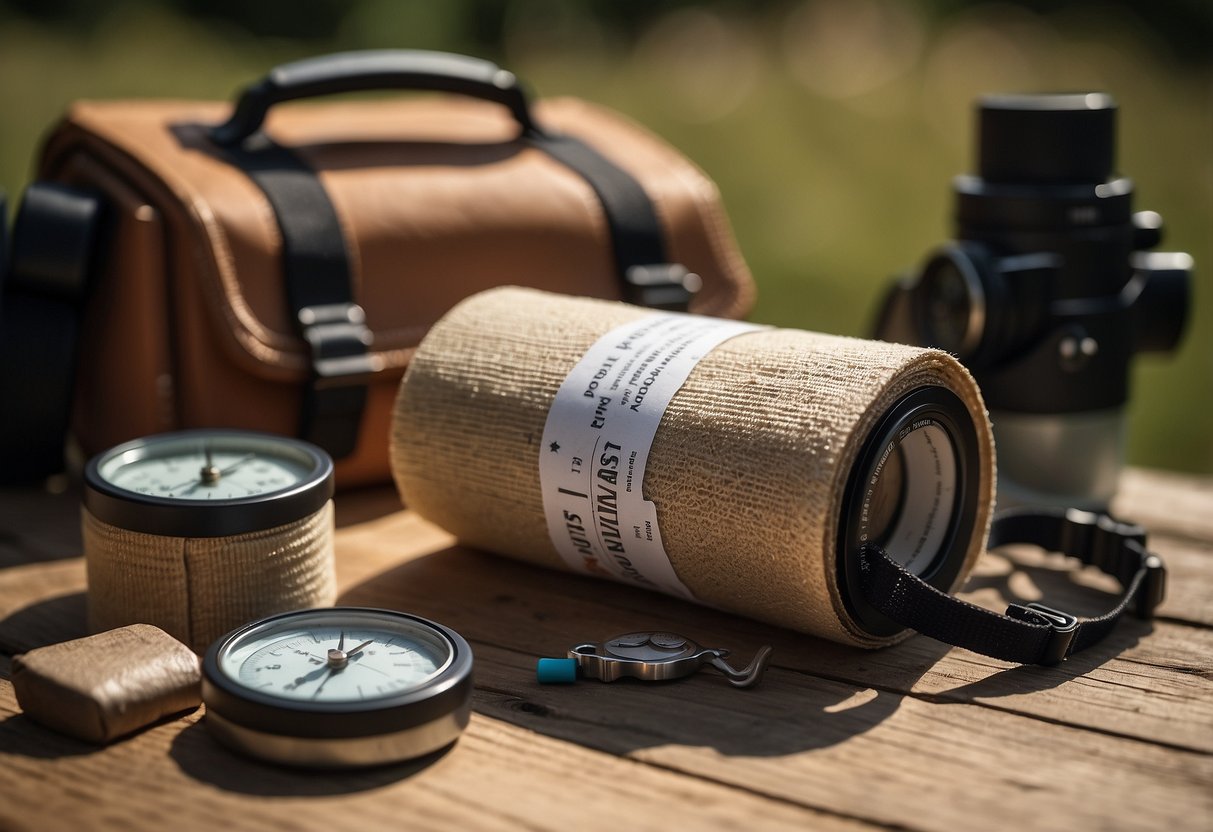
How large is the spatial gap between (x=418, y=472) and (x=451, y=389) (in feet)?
0.27

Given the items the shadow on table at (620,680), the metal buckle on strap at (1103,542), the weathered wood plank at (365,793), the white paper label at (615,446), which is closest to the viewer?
the weathered wood plank at (365,793)

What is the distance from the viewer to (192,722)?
921 millimetres

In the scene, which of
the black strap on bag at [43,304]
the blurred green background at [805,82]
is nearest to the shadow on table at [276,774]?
the black strap on bag at [43,304]

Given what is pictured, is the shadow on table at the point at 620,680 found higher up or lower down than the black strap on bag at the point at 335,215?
lower down

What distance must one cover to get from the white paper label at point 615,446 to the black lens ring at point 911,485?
14 cm

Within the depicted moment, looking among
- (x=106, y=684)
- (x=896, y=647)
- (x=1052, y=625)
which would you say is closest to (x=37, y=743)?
(x=106, y=684)

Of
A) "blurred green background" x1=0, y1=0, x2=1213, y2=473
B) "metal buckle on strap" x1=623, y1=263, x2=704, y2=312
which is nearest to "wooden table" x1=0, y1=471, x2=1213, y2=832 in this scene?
"metal buckle on strap" x1=623, y1=263, x2=704, y2=312

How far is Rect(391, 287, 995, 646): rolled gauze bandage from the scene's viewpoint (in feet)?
3.15

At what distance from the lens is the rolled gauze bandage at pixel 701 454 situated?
3.15 feet

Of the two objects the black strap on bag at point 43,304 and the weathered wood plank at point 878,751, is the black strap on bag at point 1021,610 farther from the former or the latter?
the black strap on bag at point 43,304

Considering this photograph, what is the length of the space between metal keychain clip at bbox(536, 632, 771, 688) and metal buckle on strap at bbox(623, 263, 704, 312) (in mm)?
567

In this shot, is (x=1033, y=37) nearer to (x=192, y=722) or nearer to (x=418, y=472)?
(x=418, y=472)

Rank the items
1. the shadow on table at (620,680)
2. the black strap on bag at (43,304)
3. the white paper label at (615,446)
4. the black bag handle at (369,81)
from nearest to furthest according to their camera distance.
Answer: the shadow on table at (620,680)
the white paper label at (615,446)
the black strap on bag at (43,304)
the black bag handle at (369,81)

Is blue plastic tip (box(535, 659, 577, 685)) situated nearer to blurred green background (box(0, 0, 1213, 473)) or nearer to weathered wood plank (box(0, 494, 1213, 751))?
weathered wood plank (box(0, 494, 1213, 751))
